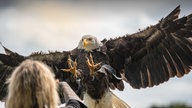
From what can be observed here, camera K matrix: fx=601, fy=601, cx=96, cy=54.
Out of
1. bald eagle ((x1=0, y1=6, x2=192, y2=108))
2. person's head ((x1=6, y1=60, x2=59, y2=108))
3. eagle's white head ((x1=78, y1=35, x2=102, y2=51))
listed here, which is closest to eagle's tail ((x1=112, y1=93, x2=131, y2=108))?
bald eagle ((x1=0, y1=6, x2=192, y2=108))

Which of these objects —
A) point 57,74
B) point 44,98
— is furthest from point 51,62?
point 44,98

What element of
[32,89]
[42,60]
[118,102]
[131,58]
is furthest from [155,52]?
[32,89]

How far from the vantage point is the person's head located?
4.48 m

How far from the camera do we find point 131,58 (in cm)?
1172

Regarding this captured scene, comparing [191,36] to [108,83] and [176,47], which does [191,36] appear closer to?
[176,47]

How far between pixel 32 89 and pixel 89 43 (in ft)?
20.2

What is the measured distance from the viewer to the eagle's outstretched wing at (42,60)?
35.6 feet

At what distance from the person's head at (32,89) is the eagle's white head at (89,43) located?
5930 millimetres

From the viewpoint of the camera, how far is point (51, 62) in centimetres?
1115

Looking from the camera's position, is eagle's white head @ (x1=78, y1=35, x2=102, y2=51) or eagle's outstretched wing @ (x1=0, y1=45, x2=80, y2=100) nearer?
eagle's white head @ (x1=78, y1=35, x2=102, y2=51)

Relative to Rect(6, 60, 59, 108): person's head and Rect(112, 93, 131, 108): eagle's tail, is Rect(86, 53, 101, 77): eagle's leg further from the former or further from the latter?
Rect(6, 60, 59, 108): person's head

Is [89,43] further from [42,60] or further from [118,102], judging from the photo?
[118,102]

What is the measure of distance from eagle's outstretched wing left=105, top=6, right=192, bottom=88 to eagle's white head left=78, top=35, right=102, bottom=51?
1.13 ft

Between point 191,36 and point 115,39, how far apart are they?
4.76 feet
